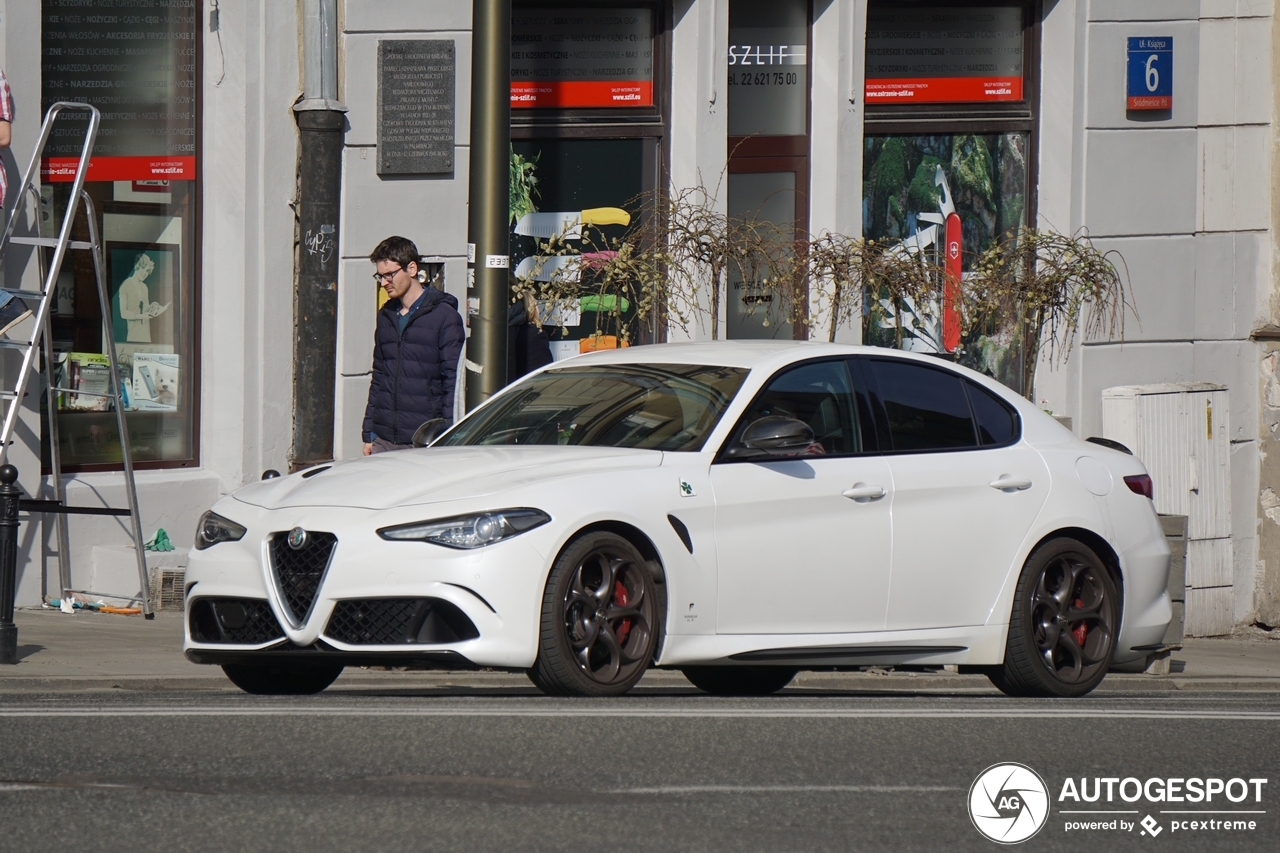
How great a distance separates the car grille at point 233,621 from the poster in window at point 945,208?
8.39 metres

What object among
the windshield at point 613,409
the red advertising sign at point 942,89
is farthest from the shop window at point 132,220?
the red advertising sign at point 942,89

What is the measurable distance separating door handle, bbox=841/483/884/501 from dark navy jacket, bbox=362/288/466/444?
356 centimetres

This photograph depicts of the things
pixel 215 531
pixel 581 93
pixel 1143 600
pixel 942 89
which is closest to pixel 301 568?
pixel 215 531

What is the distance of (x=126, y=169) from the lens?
41.9 feet

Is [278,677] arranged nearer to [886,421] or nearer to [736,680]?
[736,680]

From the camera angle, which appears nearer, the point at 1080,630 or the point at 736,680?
the point at 1080,630

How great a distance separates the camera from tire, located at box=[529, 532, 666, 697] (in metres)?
7.18

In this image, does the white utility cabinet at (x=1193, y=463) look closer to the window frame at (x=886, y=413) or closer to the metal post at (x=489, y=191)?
the window frame at (x=886, y=413)

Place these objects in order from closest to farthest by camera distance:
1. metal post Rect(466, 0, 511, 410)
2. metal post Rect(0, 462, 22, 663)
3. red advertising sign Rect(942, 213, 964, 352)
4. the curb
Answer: the curb, metal post Rect(0, 462, 22, 663), metal post Rect(466, 0, 511, 410), red advertising sign Rect(942, 213, 964, 352)

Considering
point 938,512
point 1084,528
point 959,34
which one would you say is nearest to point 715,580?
point 938,512

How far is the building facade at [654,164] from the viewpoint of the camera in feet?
41.9

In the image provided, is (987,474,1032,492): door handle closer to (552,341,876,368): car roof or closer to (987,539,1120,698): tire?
(987,539,1120,698): tire

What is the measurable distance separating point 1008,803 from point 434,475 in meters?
2.66

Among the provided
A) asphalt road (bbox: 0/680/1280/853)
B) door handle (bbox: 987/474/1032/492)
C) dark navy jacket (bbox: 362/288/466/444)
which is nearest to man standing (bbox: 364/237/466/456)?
dark navy jacket (bbox: 362/288/466/444)
